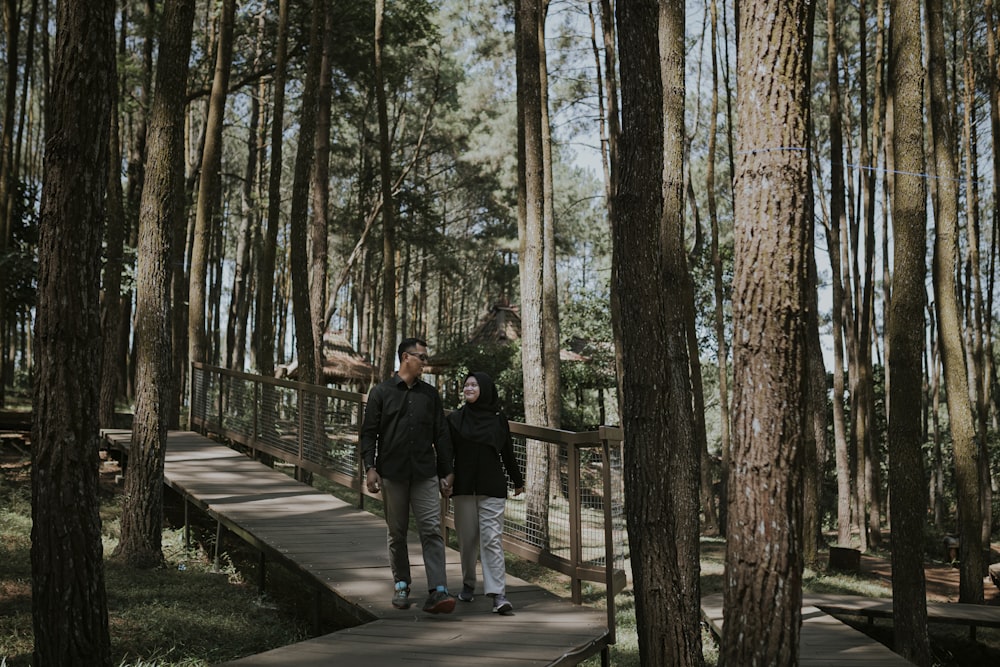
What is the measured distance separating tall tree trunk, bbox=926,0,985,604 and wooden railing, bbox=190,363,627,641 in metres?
3.94

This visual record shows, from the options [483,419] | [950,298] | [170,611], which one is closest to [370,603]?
[483,419]

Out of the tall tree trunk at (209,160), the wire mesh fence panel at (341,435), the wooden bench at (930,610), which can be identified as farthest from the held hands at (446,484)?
Result: the tall tree trunk at (209,160)

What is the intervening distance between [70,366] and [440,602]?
8.89ft

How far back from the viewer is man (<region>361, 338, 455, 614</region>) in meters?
5.85

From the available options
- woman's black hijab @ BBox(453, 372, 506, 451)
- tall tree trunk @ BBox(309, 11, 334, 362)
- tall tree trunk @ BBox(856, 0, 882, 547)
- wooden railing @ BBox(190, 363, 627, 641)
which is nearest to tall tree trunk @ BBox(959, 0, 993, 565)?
tall tree trunk @ BBox(856, 0, 882, 547)

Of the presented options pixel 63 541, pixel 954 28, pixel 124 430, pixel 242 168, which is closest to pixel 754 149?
pixel 63 541

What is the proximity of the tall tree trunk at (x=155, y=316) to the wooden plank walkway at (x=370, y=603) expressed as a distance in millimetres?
751

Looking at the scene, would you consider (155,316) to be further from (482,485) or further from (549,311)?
(549,311)

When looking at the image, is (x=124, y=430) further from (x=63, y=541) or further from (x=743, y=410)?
(x=743, y=410)

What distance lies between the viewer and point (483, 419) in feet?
20.0

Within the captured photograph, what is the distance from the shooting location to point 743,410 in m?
4.31

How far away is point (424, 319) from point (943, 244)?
130 feet

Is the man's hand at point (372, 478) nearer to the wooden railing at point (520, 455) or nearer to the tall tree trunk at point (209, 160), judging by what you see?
the wooden railing at point (520, 455)

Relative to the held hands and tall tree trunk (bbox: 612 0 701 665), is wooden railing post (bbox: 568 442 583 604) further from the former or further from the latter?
the held hands
